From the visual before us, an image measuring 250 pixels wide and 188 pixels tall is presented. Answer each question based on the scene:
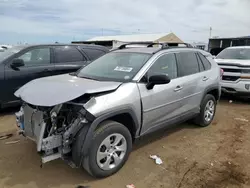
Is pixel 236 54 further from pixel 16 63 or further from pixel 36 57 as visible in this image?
pixel 16 63

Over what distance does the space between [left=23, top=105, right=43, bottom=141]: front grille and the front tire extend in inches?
29.6

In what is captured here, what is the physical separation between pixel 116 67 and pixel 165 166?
1.72 m

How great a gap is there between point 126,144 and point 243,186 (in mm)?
1609

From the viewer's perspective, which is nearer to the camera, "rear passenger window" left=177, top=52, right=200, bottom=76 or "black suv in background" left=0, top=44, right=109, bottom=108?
"rear passenger window" left=177, top=52, right=200, bottom=76

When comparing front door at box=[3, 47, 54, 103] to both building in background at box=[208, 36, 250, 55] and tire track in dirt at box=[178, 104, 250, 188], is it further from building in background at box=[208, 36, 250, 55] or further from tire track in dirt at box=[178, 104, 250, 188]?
building in background at box=[208, 36, 250, 55]

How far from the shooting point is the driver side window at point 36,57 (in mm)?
6045

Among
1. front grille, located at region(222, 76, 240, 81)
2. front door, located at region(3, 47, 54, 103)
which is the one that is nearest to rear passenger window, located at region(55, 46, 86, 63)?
front door, located at region(3, 47, 54, 103)

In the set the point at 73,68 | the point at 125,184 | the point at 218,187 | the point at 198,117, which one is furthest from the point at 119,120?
the point at 73,68

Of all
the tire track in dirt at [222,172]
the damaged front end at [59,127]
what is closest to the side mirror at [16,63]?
the damaged front end at [59,127]

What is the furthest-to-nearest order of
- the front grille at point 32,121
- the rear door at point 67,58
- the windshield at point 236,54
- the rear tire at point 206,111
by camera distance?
1. the windshield at point 236,54
2. the rear door at point 67,58
3. the rear tire at point 206,111
4. the front grille at point 32,121

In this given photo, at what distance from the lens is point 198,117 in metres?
5.09

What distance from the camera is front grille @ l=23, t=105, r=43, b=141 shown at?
313 centimetres

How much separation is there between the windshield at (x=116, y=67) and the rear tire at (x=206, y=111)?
186cm

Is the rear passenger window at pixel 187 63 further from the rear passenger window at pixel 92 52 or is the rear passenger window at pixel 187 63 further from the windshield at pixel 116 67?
the rear passenger window at pixel 92 52
